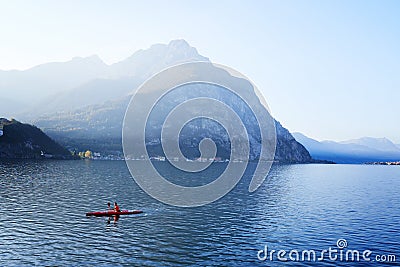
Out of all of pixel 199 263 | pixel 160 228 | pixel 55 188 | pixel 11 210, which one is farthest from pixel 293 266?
pixel 55 188

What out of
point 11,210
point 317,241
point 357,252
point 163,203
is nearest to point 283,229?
point 317,241

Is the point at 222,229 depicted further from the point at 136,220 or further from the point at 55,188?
A: the point at 55,188

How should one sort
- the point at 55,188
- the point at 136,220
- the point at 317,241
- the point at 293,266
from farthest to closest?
the point at 55,188
the point at 136,220
the point at 317,241
the point at 293,266

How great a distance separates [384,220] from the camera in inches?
3723

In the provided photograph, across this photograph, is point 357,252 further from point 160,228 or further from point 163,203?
point 163,203

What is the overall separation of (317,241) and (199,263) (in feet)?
93.3

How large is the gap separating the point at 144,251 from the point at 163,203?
51.4 m

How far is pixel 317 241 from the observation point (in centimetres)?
7106

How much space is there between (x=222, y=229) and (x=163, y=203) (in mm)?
37220

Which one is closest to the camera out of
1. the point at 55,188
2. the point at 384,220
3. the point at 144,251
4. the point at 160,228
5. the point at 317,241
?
the point at 144,251

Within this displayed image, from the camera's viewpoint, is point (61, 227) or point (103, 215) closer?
point (61, 227)

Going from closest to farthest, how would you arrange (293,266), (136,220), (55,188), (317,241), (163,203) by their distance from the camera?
(293,266)
(317,241)
(136,220)
(163,203)
(55,188)

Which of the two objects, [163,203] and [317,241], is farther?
[163,203]

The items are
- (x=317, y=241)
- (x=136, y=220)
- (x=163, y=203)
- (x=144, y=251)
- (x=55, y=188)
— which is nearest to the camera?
(x=144, y=251)
